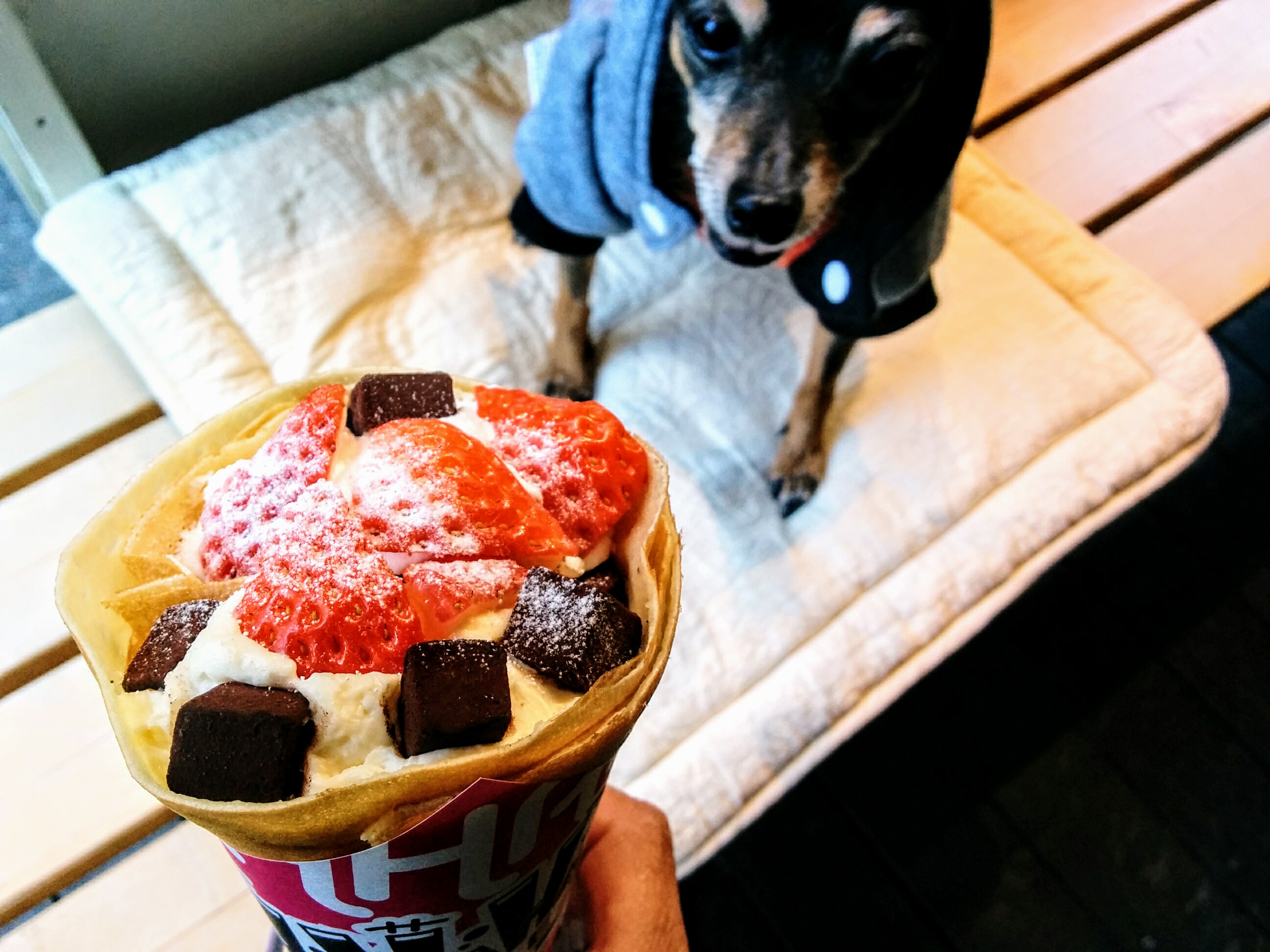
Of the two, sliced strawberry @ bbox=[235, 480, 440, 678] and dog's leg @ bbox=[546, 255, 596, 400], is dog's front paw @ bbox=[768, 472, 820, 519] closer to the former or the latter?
dog's leg @ bbox=[546, 255, 596, 400]

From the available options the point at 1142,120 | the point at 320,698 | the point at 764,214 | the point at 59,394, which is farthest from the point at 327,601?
the point at 1142,120

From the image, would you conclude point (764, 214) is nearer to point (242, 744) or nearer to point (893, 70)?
point (893, 70)

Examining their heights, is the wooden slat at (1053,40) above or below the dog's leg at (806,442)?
above

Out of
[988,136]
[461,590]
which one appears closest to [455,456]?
[461,590]

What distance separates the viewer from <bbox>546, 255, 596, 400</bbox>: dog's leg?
115cm

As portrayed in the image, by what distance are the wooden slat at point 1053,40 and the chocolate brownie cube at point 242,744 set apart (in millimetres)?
1448

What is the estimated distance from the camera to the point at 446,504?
0.46 m

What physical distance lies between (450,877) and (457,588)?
15cm

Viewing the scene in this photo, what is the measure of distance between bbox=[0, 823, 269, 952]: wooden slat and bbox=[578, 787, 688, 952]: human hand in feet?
1.06

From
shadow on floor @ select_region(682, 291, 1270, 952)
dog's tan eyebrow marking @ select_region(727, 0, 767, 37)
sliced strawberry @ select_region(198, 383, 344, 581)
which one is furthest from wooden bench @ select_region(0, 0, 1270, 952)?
dog's tan eyebrow marking @ select_region(727, 0, 767, 37)

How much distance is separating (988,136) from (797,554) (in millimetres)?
Answer: 827

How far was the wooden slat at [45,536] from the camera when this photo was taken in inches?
38.2

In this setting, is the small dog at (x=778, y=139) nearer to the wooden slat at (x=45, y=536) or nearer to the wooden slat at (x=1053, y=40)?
the wooden slat at (x=45, y=536)

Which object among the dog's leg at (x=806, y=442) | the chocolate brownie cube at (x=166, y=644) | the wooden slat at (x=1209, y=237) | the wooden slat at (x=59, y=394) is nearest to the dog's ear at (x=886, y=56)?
the dog's leg at (x=806, y=442)
